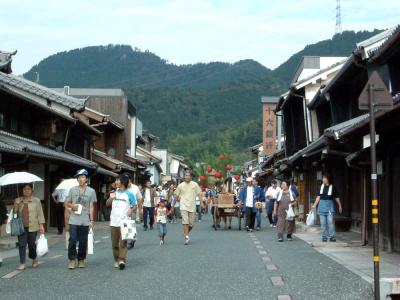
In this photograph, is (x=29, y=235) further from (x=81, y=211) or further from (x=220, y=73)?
(x=220, y=73)

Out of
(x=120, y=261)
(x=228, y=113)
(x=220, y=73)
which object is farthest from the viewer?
(x=220, y=73)

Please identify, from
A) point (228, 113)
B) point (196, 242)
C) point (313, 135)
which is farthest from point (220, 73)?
point (196, 242)

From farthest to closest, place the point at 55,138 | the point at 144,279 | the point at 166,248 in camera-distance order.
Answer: the point at 55,138
the point at 166,248
the point at 144,279

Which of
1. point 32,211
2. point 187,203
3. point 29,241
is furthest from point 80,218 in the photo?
point 187,203

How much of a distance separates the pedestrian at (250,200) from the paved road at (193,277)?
23.6 feet

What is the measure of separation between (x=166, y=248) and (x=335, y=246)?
4057 millimetres

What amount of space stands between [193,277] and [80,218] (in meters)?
2.60

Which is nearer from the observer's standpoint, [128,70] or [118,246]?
[118,246]

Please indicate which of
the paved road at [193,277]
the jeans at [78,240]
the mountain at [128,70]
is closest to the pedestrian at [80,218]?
the jeans at [78,240]

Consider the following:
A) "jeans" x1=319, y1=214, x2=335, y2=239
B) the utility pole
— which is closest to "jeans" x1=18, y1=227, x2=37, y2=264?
the utility pole

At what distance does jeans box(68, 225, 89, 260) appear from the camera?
11.9 metres

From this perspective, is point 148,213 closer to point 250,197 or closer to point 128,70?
point 250,197

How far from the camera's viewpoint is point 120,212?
12.3 metres

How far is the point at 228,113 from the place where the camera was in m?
115
